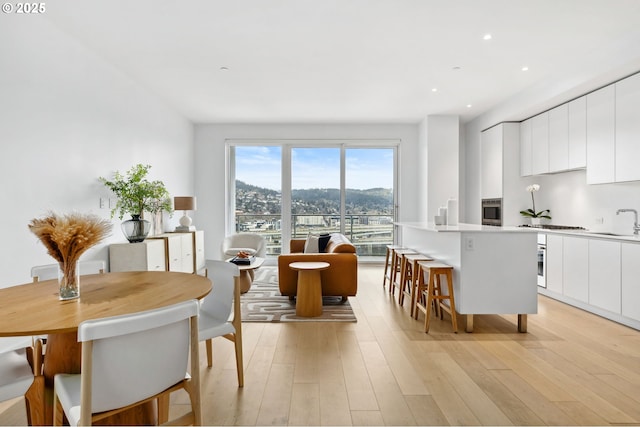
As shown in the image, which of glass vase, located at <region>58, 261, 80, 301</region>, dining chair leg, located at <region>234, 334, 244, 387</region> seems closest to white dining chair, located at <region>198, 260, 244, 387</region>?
dining chair leg, located at <region>234, 334, 244, 387</region>

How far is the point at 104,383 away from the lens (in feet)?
3.81

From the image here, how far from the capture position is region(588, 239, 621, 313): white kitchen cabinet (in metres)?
3.53

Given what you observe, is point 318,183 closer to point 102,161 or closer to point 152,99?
point 152,99

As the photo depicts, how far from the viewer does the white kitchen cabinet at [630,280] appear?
3.30 metres

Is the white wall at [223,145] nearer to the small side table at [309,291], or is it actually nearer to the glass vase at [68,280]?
the small side table at [309,291]

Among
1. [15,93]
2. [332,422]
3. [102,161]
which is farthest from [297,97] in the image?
[332,422]

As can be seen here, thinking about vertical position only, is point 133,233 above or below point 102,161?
below

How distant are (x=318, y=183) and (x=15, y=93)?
505 cm

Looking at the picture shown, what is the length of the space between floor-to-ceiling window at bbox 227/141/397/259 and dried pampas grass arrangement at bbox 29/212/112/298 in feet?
18.4

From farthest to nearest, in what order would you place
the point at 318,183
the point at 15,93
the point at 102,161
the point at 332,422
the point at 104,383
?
the point at 318,183
the point at 102,161
the point at 15,93
the point at 332,422
the point at 104,383

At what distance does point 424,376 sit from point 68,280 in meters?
2.24

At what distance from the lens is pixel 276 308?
4125mm

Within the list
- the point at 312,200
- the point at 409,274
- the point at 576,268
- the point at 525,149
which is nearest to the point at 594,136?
the point at 525,149

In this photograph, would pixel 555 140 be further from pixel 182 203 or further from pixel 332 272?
pixel 182 203
